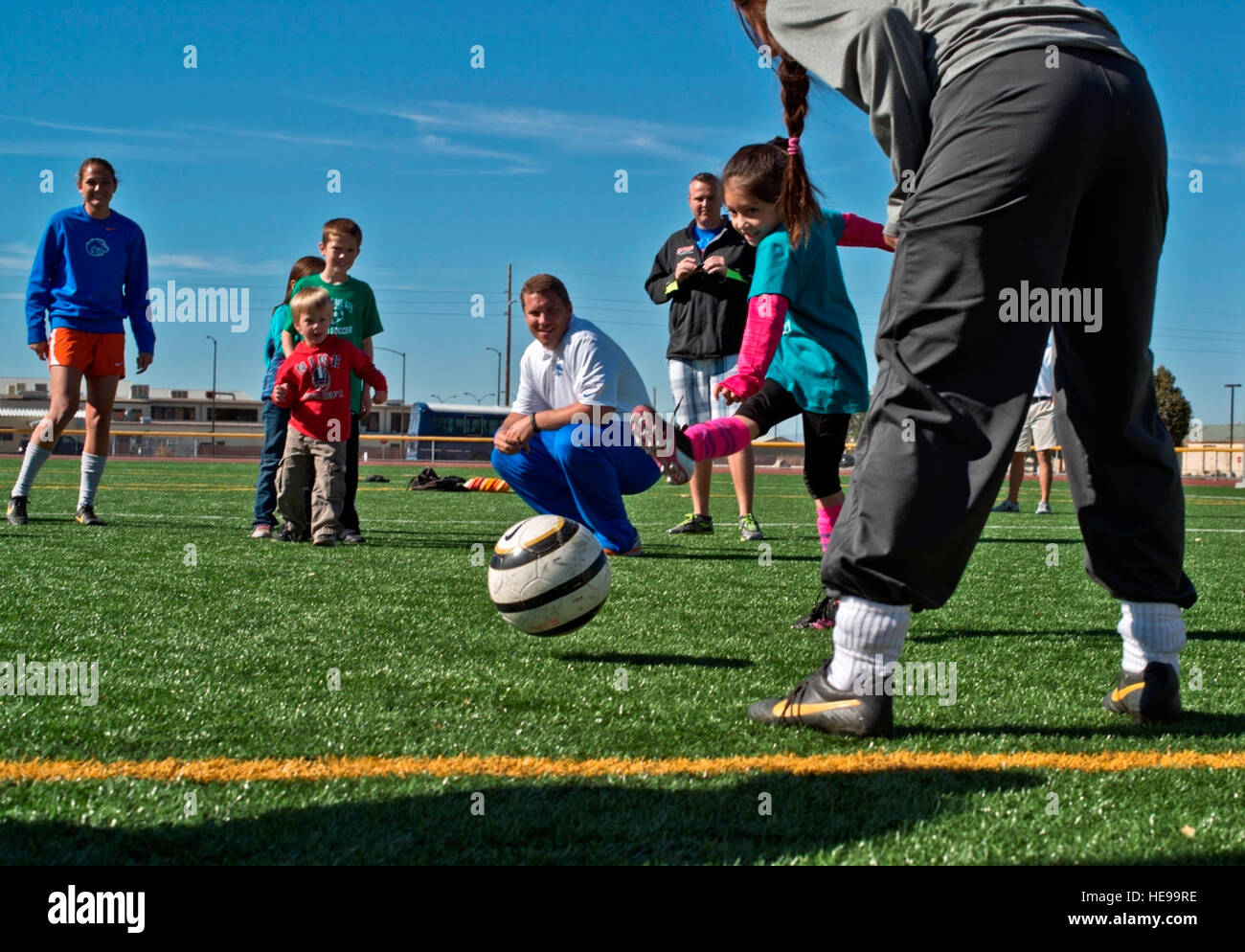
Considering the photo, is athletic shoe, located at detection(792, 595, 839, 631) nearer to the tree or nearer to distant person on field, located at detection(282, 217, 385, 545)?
distant person on field, located at detection(282, 217, 385, 545)

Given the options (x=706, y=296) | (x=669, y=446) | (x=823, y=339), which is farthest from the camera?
(x=706, y=296)

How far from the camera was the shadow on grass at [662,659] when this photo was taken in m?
3.65

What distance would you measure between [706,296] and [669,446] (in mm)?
4126

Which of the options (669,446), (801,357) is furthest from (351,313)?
(801,357)

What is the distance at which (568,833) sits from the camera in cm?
203

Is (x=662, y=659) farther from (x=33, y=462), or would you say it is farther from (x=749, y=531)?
(x=33, y=462)

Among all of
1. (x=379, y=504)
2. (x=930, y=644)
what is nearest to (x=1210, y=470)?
(x=379, y=504)

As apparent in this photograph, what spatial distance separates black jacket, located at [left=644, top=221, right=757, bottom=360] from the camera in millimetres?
8570

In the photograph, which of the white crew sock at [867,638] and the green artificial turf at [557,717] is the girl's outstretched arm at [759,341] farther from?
the white crew sock at [867,638]

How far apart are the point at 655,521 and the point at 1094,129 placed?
7837mm

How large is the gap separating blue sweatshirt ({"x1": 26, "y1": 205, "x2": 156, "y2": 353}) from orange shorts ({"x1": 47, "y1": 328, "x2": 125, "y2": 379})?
54 millimetres

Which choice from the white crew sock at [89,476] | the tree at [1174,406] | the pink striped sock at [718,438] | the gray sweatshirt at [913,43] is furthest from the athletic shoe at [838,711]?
the tree at [1174,406]

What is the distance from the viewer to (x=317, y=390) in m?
7.54

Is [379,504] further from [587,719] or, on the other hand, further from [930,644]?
[587,719]
